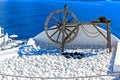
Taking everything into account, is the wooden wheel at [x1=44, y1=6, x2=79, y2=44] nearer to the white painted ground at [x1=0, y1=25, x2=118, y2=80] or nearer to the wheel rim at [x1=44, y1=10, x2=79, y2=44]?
the wheel rim at [x1=44, y1=10, x2=79, y2=44]

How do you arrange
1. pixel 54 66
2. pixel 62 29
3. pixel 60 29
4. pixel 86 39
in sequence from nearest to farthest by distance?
1. pixel 54 66
2. pixel 62 29
3. pixel 60 29
4. pixel 86 39

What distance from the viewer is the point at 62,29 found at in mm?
14109

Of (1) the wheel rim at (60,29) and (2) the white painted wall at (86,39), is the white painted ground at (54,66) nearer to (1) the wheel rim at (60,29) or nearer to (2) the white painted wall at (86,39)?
(2) the white painted wall at (86,39)

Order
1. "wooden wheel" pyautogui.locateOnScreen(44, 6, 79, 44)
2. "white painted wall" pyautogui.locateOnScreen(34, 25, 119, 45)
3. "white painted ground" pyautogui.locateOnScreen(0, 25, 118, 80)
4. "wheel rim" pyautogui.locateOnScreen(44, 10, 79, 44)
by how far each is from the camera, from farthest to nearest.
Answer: "white painted wall" pyautogui.locateOnScreen(34, 25, 119, 45)
"wheel rim" pyautogui.locateOnScreen(44, 10, 79, 44)
"wooden wheel" pyautogui.locateOnScreen(44, 6, 79, 44)
"white painted ground" pyautogui.locateOnScreen(0, 25, 118, 80)

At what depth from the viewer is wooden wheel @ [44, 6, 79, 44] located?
1412cm

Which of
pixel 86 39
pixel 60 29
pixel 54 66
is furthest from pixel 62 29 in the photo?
pixel 54 66

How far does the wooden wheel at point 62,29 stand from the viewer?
14125 millimetres

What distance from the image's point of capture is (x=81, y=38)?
50.2ft

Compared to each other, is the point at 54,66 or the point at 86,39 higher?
the point at 86,39

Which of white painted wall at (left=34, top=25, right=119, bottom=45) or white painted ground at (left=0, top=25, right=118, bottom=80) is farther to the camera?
white painted wall at (left=34, top=25, right=119, bottom=45)

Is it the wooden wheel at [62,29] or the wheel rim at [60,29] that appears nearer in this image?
the wooden wheel at [62,29]

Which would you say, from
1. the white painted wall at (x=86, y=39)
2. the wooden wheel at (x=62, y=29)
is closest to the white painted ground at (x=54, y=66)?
the white painted wall at (x=86, y=39)

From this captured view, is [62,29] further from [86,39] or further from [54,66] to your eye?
[54,66]

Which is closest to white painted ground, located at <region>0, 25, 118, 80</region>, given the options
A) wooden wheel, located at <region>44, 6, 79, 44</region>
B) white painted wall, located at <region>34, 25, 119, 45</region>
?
white painted wall, located at <region>34, 25, 119, 45</region>
